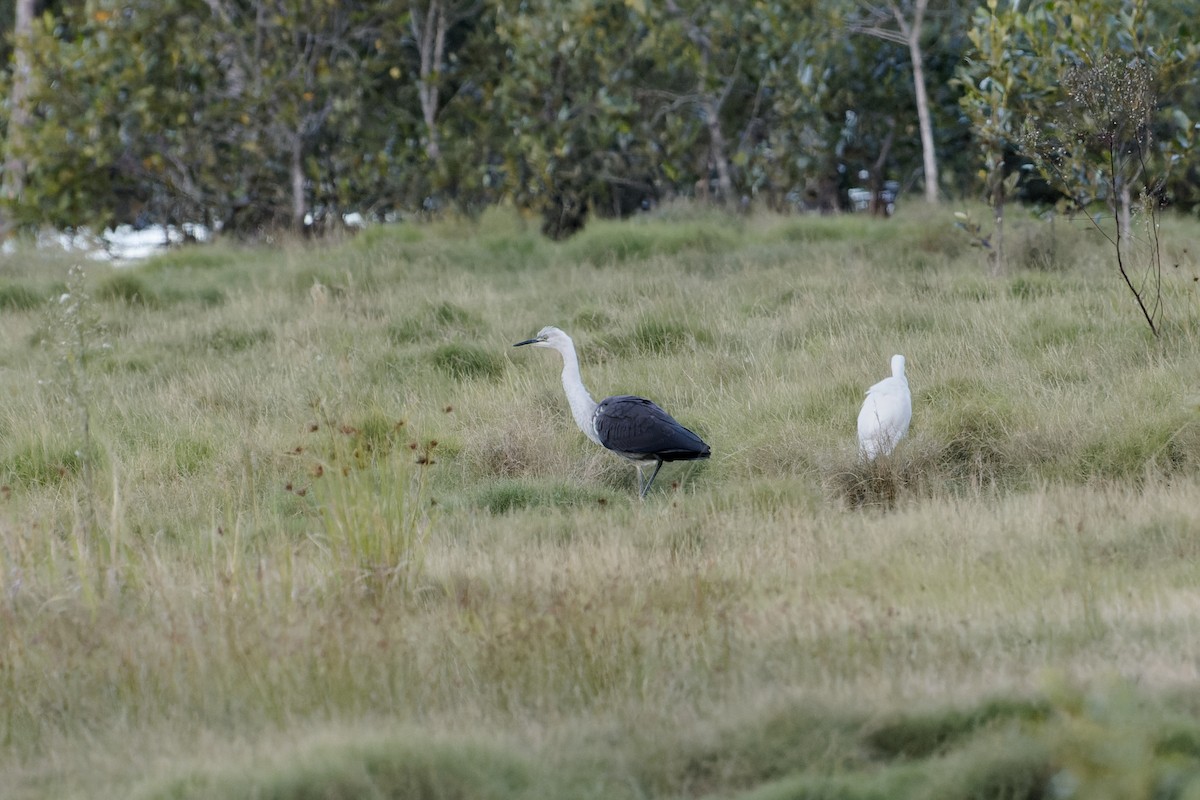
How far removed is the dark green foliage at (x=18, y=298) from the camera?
1415 cm

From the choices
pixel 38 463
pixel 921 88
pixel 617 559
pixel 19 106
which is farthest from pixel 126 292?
pixel 921 88

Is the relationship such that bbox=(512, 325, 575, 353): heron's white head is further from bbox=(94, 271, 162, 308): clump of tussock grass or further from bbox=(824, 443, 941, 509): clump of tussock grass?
bbox=(94, 271, 162, 308): clump of tussock grass

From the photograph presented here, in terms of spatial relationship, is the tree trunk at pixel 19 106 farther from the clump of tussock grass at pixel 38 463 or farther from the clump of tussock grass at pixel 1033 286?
the clump of tussock grass at pixel 1033 286

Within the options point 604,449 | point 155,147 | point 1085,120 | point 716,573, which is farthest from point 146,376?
point 155,147

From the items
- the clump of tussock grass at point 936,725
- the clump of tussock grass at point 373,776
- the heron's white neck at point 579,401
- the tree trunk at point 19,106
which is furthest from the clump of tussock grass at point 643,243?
the clump of tussock grass at point 373,776

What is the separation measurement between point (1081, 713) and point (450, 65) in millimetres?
19443

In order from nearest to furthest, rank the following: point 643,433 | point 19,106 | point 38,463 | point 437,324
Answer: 1. point 643,433
2. point 38,463
3. point 437,324
4. point 19,106

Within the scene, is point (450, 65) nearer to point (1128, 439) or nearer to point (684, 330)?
point (684, 330)

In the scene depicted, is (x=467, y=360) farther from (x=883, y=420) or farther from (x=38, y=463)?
(x=883, y=420)

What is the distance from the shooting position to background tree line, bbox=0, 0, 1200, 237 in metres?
18.8

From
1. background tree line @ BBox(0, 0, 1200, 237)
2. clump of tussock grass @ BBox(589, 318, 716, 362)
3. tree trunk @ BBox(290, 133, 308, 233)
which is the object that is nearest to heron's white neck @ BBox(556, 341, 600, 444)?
clump of tussock grass @ BBox(589, 318, 716, 362)

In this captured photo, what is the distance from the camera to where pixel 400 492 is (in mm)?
5863

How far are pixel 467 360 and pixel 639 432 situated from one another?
11.4 feet

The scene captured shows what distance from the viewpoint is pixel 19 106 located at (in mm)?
19109
